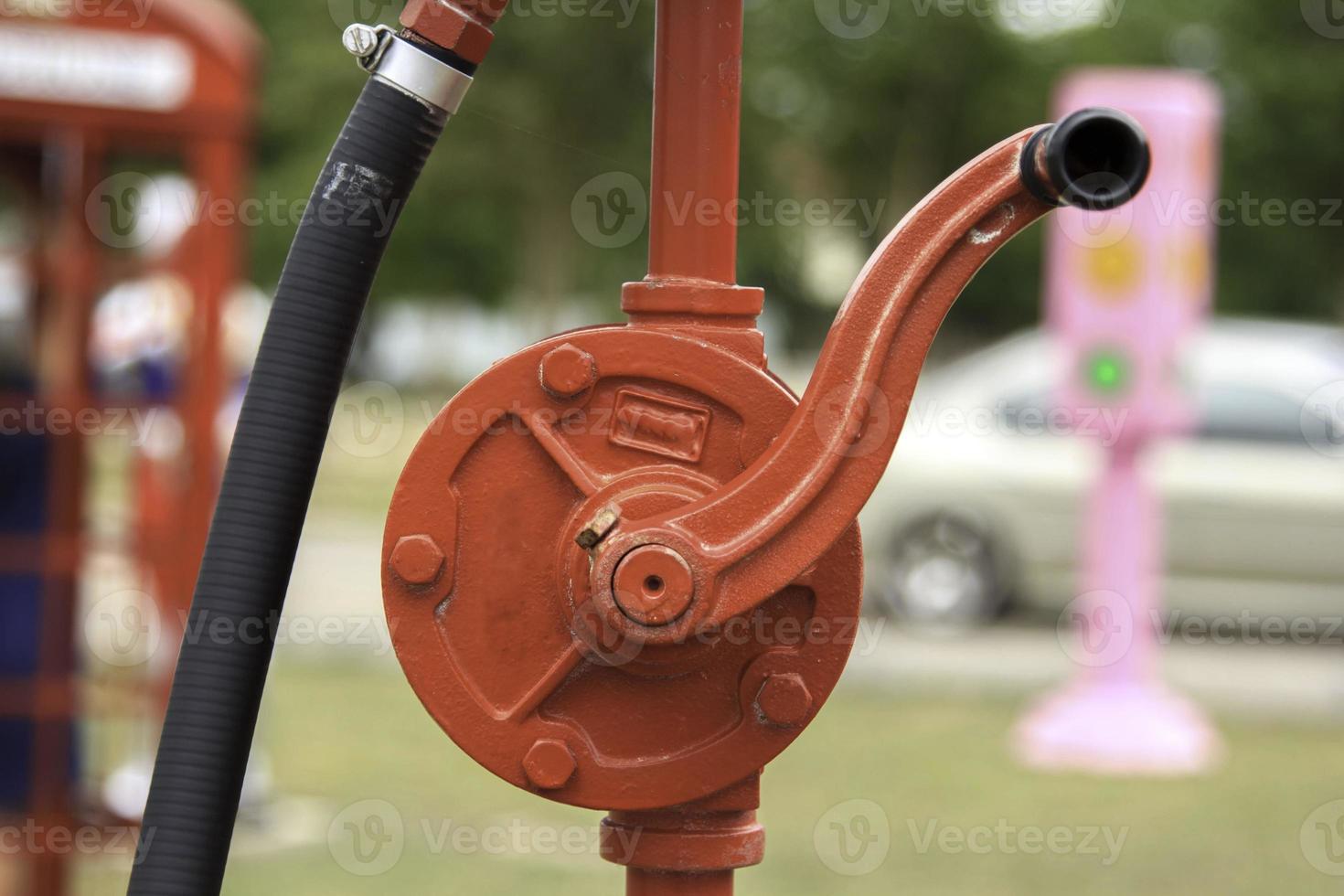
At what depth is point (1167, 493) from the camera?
9039 mm

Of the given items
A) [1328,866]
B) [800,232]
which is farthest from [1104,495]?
[800,232]

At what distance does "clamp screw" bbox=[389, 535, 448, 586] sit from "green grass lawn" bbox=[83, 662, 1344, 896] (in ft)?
12.4

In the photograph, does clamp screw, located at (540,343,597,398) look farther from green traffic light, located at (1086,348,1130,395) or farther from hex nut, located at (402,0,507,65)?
green traffic light, located at (1086,348,1130,395)

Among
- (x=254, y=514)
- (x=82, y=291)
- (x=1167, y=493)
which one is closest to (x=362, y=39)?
(x=254, y=514)

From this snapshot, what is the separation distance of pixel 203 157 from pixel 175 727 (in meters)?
3.15

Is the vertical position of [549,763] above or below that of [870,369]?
below

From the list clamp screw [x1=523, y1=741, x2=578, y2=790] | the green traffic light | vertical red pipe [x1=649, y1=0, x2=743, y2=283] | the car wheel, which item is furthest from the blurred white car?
clamp screw [x1=523, y1=741, x2=578, y2=790]

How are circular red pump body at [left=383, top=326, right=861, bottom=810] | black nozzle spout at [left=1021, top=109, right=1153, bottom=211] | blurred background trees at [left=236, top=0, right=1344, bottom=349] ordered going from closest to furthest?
black nozzle spout at [left=1021, top=109, right=1153, bottom=211], circular red pump body at [left=383, top=326, right=861, bottom=810], blurred background trees at [left=236, top=0, right=1344, bottom=349]

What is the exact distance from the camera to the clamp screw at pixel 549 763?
4.18 ft

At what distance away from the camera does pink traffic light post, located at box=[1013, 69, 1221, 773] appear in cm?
654

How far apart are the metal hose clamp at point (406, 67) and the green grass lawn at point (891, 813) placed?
3.87m

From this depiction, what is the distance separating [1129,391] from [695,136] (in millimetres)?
5602

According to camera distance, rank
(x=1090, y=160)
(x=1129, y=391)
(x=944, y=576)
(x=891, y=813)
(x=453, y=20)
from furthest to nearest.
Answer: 1. (x=944, y=576)
2. (x=1129, y=391)
3. (x=891, y=813)
4. (x=453, y=20)
5. (x=1090, y=160)

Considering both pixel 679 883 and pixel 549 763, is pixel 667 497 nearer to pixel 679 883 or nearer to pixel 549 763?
pixel 549 763
